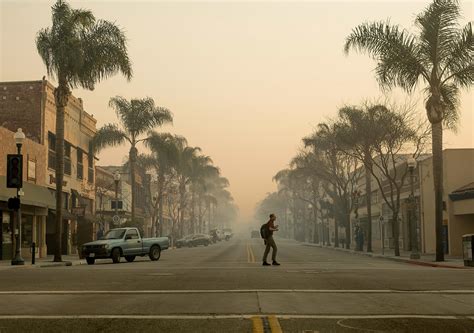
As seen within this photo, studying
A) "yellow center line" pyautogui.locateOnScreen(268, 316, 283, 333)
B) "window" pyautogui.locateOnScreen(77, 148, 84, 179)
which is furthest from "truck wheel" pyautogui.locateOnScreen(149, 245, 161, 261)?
"yellow center line" pyautogui.locateOnScreen(268, 316, 283, 333)

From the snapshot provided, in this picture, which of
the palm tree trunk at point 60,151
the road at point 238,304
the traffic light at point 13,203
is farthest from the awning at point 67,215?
the road at point 238,304

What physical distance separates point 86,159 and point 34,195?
14.9 metres

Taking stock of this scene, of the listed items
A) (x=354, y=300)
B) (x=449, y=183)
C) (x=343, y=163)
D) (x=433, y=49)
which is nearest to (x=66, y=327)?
(x=354, y=300)

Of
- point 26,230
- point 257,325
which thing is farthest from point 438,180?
point 257,325

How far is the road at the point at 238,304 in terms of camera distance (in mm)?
8898

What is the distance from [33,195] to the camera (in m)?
34.3

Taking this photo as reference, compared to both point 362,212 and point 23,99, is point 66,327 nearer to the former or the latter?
point 23,99

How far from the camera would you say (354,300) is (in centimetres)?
1190

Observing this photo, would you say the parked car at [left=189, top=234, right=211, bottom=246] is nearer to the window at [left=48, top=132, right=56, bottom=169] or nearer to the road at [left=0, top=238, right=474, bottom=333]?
the window at [left=48, top=132, right=56, bottom=169]

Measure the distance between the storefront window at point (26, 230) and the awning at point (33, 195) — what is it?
47.4 inches

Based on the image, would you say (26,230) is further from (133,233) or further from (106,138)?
(106,138)

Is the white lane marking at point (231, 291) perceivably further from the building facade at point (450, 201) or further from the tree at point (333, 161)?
the tree at point (333, 161)

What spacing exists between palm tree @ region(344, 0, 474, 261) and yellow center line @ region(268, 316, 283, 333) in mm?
21835

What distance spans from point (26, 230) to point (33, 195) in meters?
2.35
